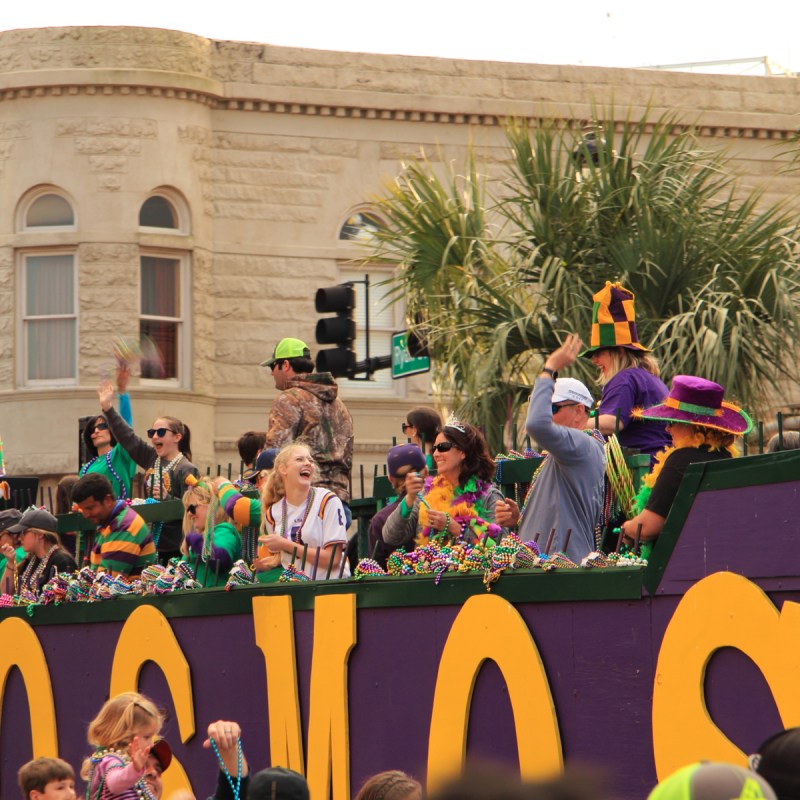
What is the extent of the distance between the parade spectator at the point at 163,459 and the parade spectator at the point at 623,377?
3.35 m

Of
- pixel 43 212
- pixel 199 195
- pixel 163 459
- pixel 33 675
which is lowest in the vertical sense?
pixel 33 675

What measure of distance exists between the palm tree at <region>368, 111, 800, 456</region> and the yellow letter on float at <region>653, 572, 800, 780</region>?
27.4 feet

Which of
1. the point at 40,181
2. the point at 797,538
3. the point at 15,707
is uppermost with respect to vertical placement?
the point at 40,181

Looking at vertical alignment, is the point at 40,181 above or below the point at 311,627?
above

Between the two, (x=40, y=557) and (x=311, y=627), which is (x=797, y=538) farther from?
(x=40, y=557)

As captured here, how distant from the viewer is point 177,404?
2388 centimetres

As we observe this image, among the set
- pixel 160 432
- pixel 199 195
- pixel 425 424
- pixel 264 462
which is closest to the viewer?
pixel 425 424

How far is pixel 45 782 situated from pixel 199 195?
17677 mm

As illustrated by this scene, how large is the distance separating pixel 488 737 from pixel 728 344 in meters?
8.13

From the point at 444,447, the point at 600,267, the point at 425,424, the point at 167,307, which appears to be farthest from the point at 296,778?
the point at 167,307

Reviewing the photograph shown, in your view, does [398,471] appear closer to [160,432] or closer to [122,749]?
[122,749]

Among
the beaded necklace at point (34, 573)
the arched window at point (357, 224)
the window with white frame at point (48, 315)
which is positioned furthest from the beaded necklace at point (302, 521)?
the arched window at point (357, 224)

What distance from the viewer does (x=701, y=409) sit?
703cm

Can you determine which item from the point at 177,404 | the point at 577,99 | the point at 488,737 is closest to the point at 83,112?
the point at 177,404
